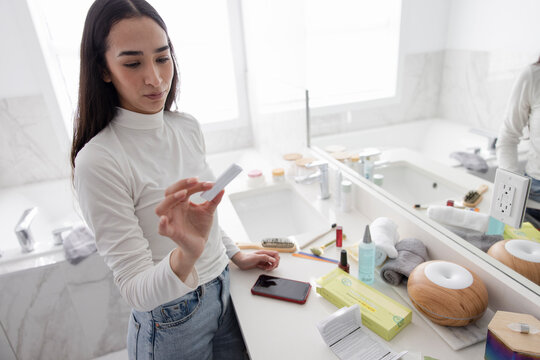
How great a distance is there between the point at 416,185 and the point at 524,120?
411 millimetres

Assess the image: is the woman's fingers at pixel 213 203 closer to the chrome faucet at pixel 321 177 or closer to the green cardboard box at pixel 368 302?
the green cardboard box at pixel 368 302

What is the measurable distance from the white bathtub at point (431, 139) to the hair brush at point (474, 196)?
0.03 m

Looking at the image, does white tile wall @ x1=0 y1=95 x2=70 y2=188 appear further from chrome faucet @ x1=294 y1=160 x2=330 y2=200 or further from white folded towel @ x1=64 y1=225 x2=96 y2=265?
chrome faucet @ x1=294 y1=160 x2=330 y2=200

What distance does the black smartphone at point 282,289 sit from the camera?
92 centimetres

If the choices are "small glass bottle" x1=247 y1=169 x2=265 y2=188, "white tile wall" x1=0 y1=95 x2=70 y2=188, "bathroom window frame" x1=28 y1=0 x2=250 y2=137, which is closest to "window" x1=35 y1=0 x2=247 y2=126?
"bathroom window frame" x1=28 y1=0 x2=250 y2=137

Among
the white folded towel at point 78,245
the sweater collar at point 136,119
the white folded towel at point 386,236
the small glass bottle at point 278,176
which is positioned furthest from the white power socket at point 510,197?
the white folded towel at point 78,245

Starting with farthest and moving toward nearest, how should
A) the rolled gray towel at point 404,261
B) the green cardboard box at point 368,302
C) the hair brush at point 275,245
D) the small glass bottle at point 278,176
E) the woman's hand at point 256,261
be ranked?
1. the small glass bottle at point 278,176
2. the hair brush at point 275,245
3. the woman's hand at point 256,261
4. the rolled gray towel at point 404,261
5. the green cardboard box at point 368,302

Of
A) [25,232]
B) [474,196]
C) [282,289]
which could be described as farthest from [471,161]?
[25,232]

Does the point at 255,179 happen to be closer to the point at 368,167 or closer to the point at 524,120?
the point at 368,167

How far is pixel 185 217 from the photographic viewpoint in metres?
0.62

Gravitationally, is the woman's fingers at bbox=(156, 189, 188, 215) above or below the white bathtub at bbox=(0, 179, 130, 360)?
above

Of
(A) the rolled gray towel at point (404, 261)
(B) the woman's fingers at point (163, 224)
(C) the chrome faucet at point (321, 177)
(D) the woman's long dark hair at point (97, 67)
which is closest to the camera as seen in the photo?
(B) the woman's fingers at point (163, 224)

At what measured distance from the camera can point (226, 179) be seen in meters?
0.64

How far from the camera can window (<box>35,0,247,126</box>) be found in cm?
207
